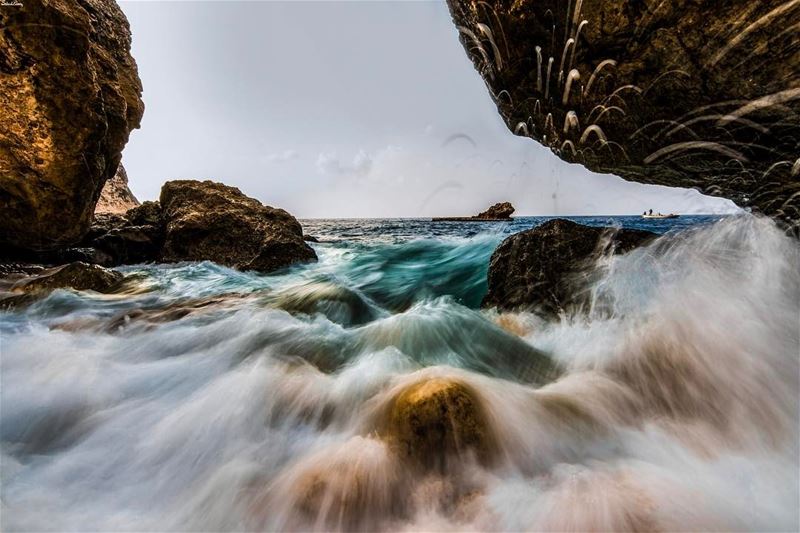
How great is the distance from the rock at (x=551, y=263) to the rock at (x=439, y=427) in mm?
2723

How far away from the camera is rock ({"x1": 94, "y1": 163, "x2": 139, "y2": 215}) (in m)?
25.7

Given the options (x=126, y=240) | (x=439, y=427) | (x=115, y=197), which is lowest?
(x=439, y=427)

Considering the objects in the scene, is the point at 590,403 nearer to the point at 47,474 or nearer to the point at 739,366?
the point at 739,366

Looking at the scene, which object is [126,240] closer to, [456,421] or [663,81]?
[456,421]

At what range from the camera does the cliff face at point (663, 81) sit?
332 cm

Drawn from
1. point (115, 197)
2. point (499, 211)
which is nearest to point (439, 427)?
point (115, 197)

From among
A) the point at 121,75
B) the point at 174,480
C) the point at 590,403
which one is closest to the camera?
the point at 174,480

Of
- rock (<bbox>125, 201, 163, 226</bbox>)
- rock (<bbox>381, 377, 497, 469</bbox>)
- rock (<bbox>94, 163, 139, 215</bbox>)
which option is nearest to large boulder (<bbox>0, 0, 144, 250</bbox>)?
rock (<bbox>125, 201, 163, 226</bbox>)

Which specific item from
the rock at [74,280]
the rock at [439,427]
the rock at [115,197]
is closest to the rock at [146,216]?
the rock at [74,280]

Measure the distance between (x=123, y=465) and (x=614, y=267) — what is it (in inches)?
217

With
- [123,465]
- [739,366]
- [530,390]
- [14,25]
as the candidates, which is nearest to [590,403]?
[530,390]

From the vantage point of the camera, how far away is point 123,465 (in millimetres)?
2326

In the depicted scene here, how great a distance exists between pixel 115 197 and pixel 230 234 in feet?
85.6

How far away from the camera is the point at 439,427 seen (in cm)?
217
